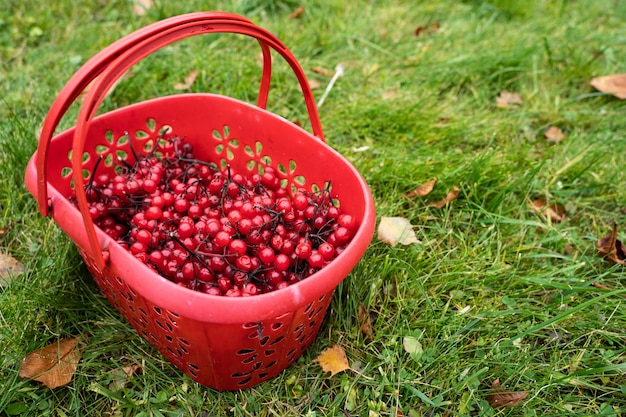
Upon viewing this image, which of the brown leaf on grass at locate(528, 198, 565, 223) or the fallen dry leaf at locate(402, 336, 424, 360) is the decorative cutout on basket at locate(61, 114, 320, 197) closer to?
the fallen dry leaf at locate(402, 336, 424, 360)

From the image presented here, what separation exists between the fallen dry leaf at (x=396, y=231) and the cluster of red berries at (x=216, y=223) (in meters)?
0.22

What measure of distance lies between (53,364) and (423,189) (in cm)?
126

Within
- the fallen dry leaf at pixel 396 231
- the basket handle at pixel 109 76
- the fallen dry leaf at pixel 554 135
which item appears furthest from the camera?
the fallen dry leaf at pixel 554 135

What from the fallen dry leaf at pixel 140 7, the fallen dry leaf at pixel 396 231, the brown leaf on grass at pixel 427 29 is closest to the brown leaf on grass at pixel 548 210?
the fallen dry leaf at pixel 396 231

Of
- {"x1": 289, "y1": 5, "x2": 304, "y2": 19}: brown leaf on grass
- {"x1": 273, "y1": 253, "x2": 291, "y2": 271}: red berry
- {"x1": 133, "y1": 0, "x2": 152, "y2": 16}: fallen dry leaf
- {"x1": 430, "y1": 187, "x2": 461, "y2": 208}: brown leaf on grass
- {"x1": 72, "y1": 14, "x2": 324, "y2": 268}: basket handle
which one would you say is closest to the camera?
{"x1": 72, "y1": 14, "x2": 324, "y2": 268}: basket handle

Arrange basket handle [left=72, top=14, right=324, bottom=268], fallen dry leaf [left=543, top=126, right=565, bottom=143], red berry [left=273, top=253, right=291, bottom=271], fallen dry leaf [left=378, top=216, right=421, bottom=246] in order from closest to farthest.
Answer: basket handle [left=72, top=14, right=324, bottom=268] < red berry [left=273, top=253, right=291, bottom=271] < fallen dry leaf [left=378, top=216, right=421, bottom=246] < fallen dry leaf [left=543, top=126, right=565, bottom=143]

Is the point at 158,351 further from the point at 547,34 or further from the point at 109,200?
the point at 547,34

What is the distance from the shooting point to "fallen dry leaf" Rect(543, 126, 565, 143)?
2.19 m

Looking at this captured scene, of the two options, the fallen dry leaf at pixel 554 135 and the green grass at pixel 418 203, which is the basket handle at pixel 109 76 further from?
the fallen dry leaf at pixel 554 135

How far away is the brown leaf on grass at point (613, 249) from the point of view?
5.46ft

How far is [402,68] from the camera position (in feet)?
8.14

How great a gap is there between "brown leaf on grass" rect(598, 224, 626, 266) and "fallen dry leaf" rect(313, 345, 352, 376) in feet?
3.07

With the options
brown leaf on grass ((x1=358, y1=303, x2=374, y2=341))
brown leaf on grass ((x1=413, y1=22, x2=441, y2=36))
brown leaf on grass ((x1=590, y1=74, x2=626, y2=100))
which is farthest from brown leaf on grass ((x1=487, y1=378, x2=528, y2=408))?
brown leaf on grass ((x1=413, y1=22, x2=441, y2=36))

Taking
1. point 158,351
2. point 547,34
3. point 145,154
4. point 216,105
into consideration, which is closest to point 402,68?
point 547,34
